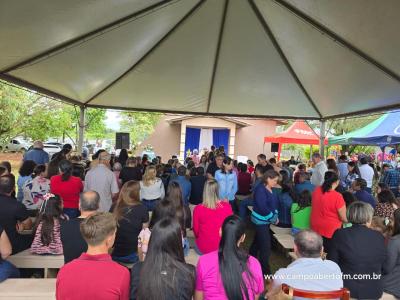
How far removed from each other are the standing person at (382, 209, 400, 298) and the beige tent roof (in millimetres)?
2616

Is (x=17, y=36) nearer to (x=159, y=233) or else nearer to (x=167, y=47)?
(x=167, y=47)

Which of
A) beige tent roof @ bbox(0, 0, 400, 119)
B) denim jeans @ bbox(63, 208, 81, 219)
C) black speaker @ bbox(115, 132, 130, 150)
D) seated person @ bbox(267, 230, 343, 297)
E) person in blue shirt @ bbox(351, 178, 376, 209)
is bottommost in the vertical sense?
denim jeans @ bbox(63, 208, 81, 219)

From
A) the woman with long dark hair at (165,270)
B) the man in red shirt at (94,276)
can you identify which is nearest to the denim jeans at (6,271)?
the man in red shirt at (94,276)

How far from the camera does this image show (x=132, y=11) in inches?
207

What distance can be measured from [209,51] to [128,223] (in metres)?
4.47

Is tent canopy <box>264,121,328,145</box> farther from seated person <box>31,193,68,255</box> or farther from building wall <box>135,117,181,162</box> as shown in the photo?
seated person <box>31,193,68,255</box>

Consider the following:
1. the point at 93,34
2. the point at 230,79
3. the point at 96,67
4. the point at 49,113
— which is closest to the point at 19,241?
the point at 93,34

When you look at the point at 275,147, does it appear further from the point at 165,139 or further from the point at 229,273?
the point at 229,273

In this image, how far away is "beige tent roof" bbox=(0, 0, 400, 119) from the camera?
4676 millimetres

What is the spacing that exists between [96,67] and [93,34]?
5.00 ft

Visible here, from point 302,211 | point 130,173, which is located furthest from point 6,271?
point 302,211

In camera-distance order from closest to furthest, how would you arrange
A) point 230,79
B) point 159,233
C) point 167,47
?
point 159,233 → point 167,47 → point 230,79

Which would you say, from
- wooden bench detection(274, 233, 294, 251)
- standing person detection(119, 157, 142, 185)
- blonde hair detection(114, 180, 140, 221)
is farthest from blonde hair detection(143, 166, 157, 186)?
wooden bench detection(274, 233, 294, 251)

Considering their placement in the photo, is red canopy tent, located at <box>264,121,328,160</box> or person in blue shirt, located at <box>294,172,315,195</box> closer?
person in blue shirt, located at <box>294,172,315,195</box>
